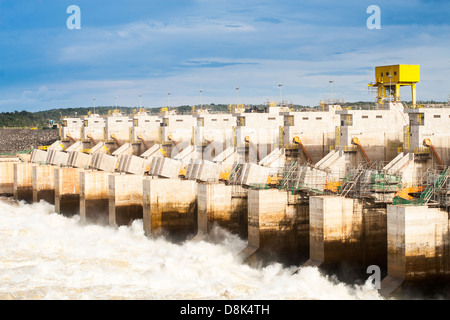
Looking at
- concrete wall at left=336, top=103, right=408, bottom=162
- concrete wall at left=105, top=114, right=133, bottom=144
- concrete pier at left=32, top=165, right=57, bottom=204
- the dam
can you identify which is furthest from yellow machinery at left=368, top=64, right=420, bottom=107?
concrete pier at left=32, top=165, right=57, bottom=204

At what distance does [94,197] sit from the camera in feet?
141

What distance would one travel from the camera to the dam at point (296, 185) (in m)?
23.5

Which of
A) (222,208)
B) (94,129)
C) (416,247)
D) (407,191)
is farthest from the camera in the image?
(94,129)

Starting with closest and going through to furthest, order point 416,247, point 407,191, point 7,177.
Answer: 1. point 416,247
2. point 407,191
3. point 7,177

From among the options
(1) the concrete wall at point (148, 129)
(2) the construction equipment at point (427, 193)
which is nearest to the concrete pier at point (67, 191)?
(1) the concrete wall at point (148, 129)

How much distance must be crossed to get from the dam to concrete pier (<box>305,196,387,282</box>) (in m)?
0.04

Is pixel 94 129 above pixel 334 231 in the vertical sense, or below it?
above

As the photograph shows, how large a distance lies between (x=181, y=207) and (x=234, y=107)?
19.3 m

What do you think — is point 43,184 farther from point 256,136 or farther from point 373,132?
point 373,132

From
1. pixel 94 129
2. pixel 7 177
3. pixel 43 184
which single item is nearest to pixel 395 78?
pixel 43 184

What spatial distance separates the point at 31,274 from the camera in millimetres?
29969

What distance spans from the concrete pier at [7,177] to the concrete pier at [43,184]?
25.4 ft

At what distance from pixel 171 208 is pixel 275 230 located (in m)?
8.69
